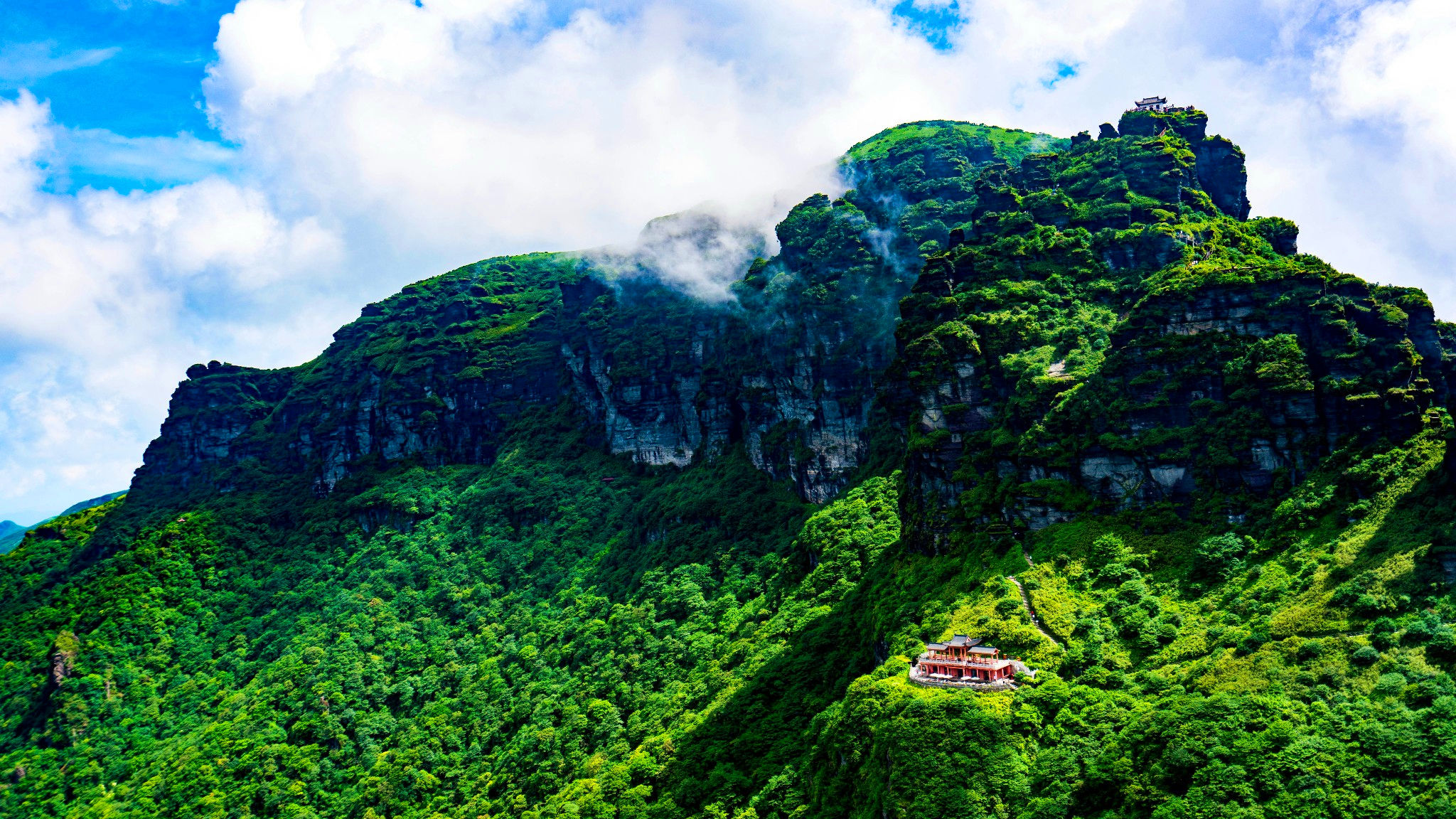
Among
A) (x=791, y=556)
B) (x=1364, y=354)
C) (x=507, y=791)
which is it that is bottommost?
(x=507, y=791)

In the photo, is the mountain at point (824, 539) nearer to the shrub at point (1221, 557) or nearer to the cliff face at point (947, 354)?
the shrub at point (1221, 557)

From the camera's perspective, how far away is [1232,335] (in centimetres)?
7106

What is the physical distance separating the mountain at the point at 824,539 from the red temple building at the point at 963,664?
3.55 ft

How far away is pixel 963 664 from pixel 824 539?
40501mm

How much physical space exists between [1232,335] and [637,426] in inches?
3536

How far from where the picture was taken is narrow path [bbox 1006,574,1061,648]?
207 ft

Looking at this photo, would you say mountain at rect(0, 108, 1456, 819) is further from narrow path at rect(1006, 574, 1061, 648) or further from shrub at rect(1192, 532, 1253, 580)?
narrow path at rect(1006, 574, 1061, 648)

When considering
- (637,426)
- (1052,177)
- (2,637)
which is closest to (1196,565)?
(1052,177)

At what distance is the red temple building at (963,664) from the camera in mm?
59906

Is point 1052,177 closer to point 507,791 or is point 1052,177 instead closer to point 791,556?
point 791,556

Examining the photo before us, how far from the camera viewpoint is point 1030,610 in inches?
2596

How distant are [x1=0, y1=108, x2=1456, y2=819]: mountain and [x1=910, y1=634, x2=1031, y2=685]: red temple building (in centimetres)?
108

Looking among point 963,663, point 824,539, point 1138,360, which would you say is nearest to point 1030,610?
point 963,663

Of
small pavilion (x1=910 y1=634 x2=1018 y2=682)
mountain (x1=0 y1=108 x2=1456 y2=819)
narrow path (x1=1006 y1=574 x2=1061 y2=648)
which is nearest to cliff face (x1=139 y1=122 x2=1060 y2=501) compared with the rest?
mountain (x1=0 y1=108 x2=1456 y2=819)
